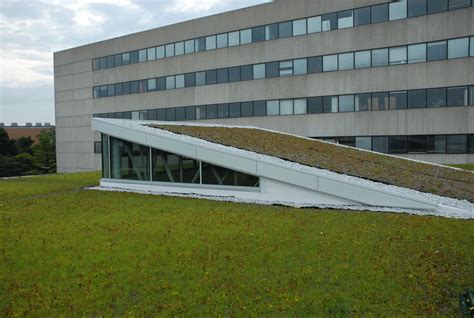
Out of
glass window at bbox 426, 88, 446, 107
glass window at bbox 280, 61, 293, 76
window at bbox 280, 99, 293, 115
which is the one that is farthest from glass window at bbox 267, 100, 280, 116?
glass window at bbox 426, 88, 446, 107

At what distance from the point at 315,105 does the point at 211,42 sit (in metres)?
13.1

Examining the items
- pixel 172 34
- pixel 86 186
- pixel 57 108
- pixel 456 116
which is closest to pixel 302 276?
pixel 86 186

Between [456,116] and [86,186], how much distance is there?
25.7m

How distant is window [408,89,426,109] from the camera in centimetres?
3238

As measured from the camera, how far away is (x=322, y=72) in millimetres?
36688

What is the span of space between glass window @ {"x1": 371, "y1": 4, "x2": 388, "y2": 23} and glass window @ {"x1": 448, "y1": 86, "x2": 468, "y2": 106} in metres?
7.55

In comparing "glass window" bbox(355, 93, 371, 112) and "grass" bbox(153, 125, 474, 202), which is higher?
"glass window" bbox(355, 93, 371, 112)

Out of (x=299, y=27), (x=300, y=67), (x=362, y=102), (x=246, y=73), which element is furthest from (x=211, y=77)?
(x=362, y=102)

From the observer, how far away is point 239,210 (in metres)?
14.1

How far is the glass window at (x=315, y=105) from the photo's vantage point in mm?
37000

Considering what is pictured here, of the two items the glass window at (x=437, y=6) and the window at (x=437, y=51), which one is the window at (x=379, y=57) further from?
the glass window at (x=437, y=6)

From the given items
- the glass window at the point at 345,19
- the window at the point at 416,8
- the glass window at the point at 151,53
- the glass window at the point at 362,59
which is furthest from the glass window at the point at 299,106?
the glass window at the point at 151,53

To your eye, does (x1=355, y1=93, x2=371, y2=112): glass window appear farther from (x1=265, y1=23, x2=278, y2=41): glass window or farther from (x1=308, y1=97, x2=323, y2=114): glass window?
(x1=265, y1=23, x2=278, y2=41): glass window

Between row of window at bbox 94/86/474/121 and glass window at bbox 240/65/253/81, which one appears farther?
glass window at bbox 240/65/253/81
